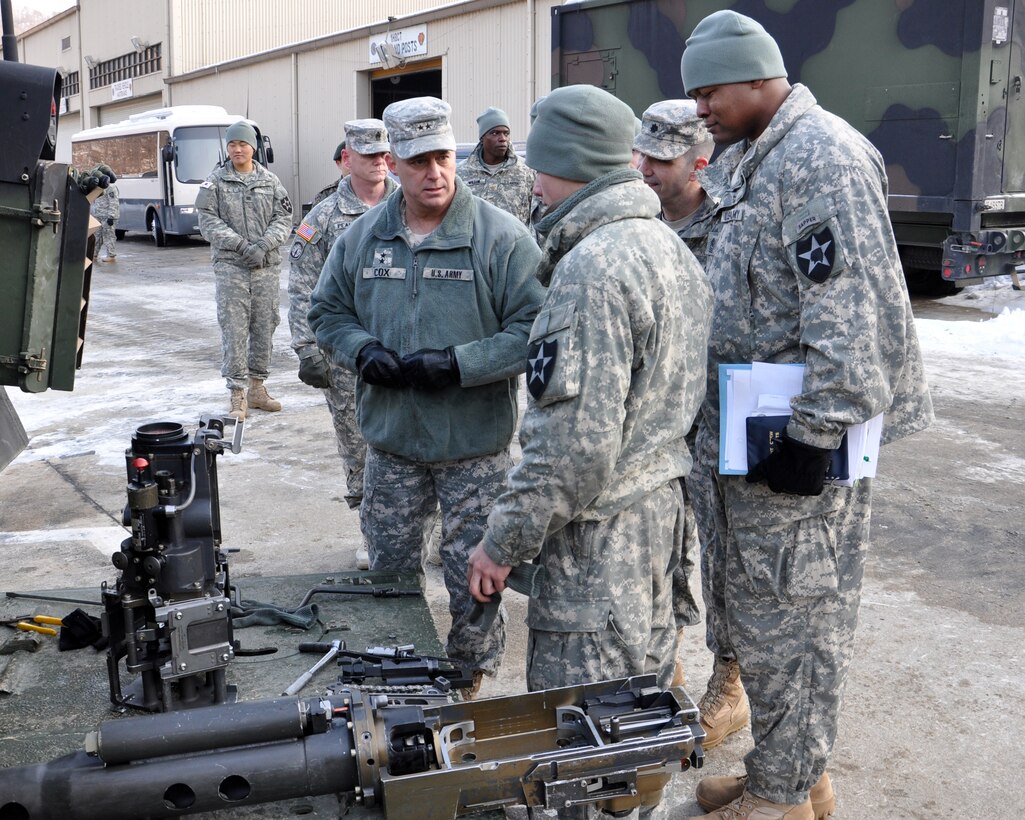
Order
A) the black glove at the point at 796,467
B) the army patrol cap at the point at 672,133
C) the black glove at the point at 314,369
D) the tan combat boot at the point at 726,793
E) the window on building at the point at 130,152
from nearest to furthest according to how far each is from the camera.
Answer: the black glove at the point at 796,467, the tan combat boot at the point at 726,793, the army patrol cap at the point at 672,133, the black glove at the point at 314,369, the window on building at the point at 130,152

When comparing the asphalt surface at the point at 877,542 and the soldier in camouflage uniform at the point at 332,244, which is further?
the soldier in camouflage uniform at the point at 332,244

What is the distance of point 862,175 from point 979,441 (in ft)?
15.5

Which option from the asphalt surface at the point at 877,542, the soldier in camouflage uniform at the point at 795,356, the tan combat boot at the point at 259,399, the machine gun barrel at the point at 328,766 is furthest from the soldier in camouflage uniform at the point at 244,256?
the machine gun barrel at the point at 328,766

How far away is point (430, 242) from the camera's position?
351 centimetres

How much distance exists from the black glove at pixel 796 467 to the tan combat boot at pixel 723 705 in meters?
1.08

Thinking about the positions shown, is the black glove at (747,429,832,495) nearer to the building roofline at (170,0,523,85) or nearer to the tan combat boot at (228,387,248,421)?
the tan combat boot at (228,387,248,421)

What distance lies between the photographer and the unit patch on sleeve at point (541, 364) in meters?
2.44

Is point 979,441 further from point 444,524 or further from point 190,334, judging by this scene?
point 190,334

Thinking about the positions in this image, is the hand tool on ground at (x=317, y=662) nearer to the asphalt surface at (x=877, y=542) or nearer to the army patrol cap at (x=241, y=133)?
the asphalt surface at (x=877, y=542)

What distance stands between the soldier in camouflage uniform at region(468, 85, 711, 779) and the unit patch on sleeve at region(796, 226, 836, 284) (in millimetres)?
262

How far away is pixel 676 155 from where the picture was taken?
410 cm

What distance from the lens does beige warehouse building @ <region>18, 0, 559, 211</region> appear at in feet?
68.5

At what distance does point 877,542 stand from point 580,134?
3399 millimetres

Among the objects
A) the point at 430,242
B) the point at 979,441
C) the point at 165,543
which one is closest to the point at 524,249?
the point at 430,242
